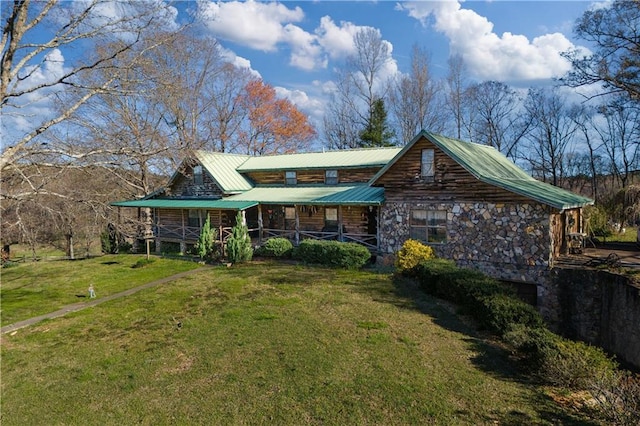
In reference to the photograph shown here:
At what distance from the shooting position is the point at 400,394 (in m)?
7.41

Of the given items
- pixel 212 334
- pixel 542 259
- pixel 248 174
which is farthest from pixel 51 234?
pixel 542 259

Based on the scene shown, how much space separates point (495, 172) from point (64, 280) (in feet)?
69.4

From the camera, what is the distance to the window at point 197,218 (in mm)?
26953

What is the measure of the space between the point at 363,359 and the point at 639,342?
30.6 feet

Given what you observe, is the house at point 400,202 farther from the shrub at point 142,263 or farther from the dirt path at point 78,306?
the dirt path at point 78,306

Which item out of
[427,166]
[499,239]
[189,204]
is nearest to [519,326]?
[499,239]

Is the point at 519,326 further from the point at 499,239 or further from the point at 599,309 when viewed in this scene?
the point at 499,239

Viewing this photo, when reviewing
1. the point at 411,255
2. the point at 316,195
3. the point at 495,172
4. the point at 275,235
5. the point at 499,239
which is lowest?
the point at 411,255

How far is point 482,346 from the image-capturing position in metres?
9.80

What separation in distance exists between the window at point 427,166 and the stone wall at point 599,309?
638 cm

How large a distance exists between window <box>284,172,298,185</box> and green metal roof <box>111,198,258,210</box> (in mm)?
4023

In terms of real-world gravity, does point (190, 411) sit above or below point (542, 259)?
below

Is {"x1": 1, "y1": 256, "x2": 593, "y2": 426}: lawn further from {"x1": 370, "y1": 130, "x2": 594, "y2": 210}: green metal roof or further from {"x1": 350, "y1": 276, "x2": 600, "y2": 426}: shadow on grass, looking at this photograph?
{"x1": 370, "y1": 130, "x2": 594, "y2": 210}: green metal roof

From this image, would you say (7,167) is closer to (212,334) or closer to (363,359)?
(212,334)
